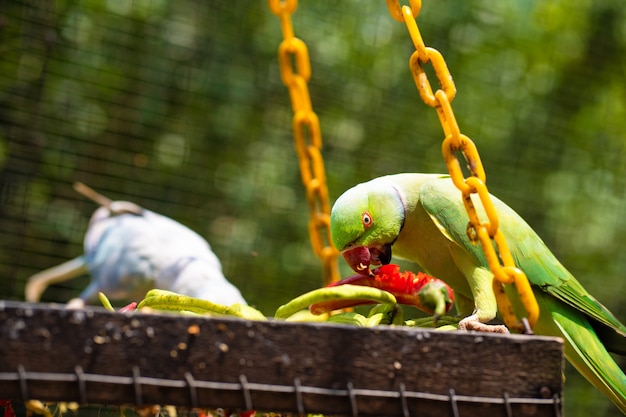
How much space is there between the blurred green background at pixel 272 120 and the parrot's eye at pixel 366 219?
1.65 metres

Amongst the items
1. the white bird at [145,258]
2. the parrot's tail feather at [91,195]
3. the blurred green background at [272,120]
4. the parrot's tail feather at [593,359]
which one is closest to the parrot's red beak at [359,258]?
the parrot's tail feather at [593,359]

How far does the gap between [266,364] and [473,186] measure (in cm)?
25

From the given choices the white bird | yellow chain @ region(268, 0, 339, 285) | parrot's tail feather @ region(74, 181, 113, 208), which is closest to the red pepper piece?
yellow chain @ region(268, 0, 339, 285)

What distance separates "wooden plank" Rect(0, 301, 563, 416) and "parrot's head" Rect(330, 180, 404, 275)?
0.40m

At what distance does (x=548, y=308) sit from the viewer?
1030mm

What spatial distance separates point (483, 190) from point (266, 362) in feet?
0.83

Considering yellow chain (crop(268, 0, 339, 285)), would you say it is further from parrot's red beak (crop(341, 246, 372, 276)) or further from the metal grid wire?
the metal grid wire

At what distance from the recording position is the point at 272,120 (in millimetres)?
3020

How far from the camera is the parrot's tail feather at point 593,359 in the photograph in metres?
0.99

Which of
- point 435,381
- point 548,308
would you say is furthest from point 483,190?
point 548,308

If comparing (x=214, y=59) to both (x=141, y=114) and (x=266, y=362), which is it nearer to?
(x=141, y=114)

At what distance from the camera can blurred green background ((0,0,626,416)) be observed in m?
2.56

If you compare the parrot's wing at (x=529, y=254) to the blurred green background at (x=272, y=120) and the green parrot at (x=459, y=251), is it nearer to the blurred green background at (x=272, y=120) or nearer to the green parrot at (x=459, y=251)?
the green parrot at (x=459, y=251)

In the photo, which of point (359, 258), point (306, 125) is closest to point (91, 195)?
point (306, 125)
